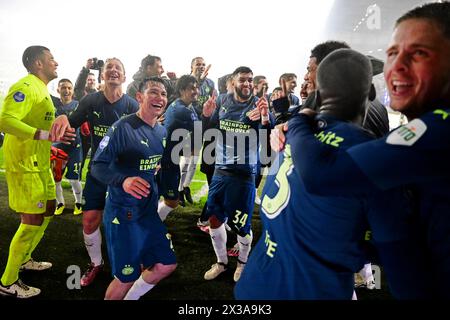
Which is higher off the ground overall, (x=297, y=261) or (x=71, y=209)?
(x=297, y=261)

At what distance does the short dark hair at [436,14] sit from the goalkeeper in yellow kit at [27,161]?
237 cm

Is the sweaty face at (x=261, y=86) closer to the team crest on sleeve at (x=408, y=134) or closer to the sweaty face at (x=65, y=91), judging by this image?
the sweaty face at (x=65, y=91)

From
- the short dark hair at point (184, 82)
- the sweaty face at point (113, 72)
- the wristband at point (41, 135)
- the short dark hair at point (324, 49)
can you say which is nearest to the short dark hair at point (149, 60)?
the short dark hair at point (184, 82)

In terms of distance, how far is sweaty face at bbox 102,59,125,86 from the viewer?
3.39 metres

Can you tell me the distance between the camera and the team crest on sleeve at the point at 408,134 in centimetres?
87

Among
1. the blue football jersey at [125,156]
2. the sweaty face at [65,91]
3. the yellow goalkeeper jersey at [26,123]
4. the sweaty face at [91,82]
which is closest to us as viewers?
the blue football jersey at [125,156]

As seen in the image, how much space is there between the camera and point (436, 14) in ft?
3.34

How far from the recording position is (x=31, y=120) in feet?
9.45

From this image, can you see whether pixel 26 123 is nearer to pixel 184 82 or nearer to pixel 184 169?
pixel 184 82

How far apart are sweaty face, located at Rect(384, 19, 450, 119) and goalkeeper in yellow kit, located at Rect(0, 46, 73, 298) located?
232 centimetres

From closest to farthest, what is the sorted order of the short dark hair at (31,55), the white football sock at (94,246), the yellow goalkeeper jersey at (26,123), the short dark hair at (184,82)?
the yellow goalkeeper jersey at (26,123) → the short dark hair at (31,55) → the white football sock at (94,246) → the short dark hair at (184,82)
